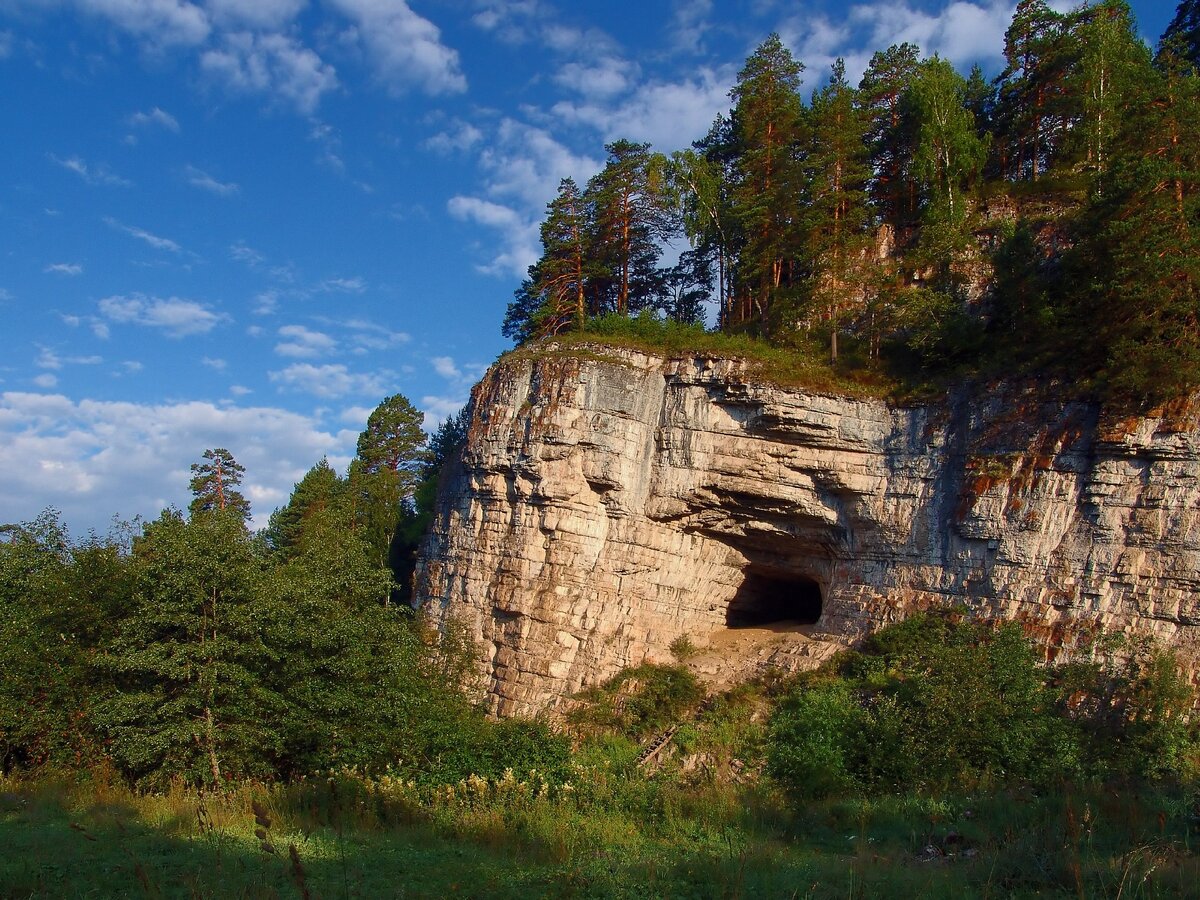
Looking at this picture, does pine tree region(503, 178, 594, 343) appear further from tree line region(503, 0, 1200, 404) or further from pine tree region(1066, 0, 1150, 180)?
pine tree region(1066, 0, 1150, 180)

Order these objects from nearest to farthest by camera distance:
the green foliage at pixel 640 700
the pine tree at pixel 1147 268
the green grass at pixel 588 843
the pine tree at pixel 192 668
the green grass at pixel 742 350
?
the green grass at pixel 588 843 → the pine tree at pixel 192 668 → the pine tree at pixel 1147 268 → the green foliage at pixel 640 700 → the green grass at pixel 742 350

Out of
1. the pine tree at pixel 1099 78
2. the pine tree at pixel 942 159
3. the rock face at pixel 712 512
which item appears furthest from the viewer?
the pine tree at pixel 1099 78

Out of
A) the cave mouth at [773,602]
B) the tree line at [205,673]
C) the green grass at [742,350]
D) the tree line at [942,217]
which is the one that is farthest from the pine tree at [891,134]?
the tree line at [205,673]

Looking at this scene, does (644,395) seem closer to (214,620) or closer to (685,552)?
(685,552)

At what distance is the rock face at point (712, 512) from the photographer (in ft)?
61.2

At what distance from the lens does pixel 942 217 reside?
76.0 feet

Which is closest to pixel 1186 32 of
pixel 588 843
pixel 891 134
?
pixel 891 134

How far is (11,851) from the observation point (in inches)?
258

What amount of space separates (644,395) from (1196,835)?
16.7m

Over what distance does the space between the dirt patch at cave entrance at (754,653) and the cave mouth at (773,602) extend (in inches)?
82.6

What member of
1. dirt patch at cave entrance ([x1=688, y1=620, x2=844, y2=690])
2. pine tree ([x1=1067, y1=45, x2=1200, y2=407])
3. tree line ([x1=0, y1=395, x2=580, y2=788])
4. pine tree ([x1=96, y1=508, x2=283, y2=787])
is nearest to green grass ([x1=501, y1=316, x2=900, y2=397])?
pine tree ([x1=1067, y1=45, x2=1200, y2=407])

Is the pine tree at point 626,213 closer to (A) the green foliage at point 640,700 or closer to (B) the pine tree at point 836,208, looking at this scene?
(B) the pine tree at point 836,208

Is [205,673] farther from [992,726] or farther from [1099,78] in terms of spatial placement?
[1099,78]

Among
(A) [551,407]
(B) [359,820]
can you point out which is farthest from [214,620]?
(A) [551,407]
